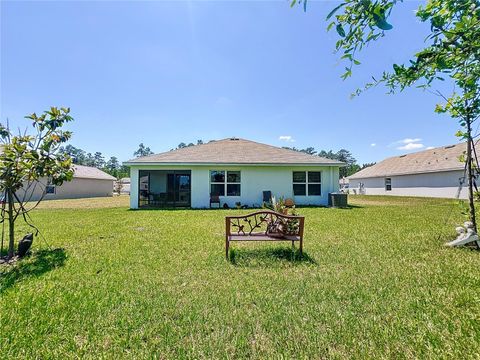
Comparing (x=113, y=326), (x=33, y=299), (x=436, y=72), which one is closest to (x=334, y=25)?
(x=436, y=72)

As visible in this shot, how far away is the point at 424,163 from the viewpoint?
24672mm

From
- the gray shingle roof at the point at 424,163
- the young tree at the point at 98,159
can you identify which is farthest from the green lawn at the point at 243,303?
the young tree at the point at 98,159

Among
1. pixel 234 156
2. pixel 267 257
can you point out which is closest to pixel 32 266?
pixel 267 257

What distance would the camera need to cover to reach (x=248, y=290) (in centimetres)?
334

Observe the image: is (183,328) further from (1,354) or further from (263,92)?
(263,92)

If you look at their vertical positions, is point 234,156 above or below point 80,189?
above

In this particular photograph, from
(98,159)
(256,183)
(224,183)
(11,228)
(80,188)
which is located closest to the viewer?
(11,228)

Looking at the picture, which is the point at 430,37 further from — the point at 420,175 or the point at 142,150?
the point at 142,150

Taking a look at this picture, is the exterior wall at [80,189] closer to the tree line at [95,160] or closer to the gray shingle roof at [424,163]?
the gray shingle roof at [424,163]

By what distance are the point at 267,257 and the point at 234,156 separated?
1168 centimetres

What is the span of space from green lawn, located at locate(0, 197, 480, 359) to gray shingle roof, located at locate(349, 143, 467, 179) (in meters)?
21.4

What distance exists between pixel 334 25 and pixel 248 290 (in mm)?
3255

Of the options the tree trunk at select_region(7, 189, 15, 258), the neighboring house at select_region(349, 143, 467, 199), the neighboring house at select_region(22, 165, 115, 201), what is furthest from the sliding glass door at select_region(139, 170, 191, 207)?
the neighboring house at select_region(349, 143, 467, 199)

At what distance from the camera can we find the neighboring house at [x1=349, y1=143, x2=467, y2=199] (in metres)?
20.6
